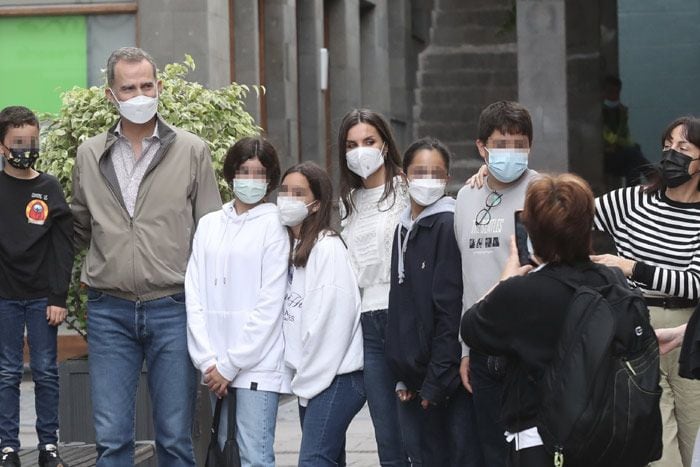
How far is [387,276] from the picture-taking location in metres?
7.42

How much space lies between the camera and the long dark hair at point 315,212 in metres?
7.35

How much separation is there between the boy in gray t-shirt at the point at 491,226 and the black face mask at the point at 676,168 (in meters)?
0.72

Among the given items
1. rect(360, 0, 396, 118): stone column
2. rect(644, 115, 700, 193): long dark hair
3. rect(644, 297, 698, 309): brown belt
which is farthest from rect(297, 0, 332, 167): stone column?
rect(644, 297, 698, 309): brown belt

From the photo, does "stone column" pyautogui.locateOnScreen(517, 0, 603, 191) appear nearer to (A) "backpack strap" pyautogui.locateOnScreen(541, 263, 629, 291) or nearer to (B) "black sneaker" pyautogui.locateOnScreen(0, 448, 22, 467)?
(B) "black sneaker" pyautogui.locateOnScreen(0, 448, 22, 467)

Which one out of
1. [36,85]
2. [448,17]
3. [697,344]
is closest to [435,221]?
[697,344]

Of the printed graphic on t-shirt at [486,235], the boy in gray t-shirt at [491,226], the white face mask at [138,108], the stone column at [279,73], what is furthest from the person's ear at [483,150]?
the stone column at [279,73]

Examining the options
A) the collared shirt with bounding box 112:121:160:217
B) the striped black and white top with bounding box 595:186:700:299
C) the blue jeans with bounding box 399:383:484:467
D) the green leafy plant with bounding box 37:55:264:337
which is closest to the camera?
the blue jeans with bounding box 399:383:484:467

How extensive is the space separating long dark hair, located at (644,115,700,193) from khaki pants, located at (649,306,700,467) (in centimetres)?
59

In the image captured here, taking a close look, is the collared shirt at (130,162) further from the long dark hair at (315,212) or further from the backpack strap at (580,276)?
the backpack strap at (580,276)

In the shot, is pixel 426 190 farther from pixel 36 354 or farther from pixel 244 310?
pixel 36 354

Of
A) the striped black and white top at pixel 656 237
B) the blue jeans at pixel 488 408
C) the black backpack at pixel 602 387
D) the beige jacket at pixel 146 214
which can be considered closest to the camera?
the black backpack at pixel 602 387

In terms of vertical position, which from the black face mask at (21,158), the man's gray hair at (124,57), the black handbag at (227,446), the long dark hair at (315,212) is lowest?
the black handbag at (227,446)

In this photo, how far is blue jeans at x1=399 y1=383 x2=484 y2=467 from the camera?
6980mm

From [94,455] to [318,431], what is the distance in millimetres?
2307
